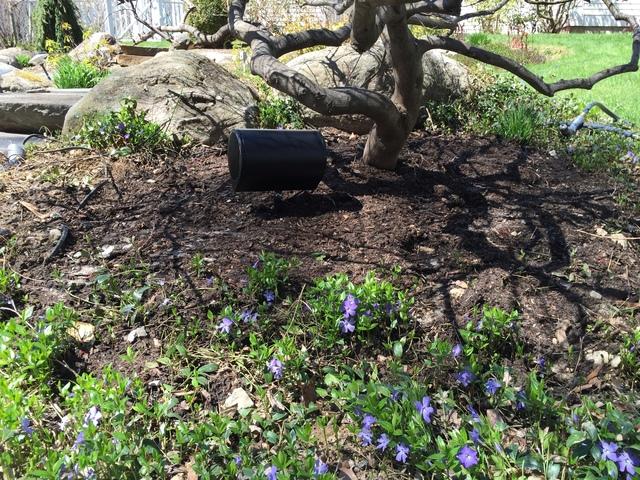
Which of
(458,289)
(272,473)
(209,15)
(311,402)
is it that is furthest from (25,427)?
(209,15)

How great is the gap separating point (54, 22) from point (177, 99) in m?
12.5

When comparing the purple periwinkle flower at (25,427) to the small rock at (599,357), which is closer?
the purple periwinkle flower at (25,427)

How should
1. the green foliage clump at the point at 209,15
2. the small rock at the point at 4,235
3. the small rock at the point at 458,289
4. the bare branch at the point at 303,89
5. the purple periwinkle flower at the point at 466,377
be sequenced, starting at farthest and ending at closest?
the green foliage clump at the point at 209,15 → the small rock at the point at 4,235 → the bare branch at the point at 303,89 → the small rock at the point at 458,289 → the purple periwinkle flower at the point at 466,377

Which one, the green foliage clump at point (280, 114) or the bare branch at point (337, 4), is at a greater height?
the bare branch at point (337, 4)

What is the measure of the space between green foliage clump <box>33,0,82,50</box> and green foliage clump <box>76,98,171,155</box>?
1181cm

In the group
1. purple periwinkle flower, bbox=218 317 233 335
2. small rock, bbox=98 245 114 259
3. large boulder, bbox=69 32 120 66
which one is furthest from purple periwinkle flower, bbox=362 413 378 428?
large boulder, bbox=69 32 120 66

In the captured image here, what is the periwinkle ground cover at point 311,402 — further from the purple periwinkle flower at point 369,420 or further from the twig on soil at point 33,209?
the twig on soil at point 33,209

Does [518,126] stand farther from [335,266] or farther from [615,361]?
[615,361]

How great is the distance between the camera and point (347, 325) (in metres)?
2.49

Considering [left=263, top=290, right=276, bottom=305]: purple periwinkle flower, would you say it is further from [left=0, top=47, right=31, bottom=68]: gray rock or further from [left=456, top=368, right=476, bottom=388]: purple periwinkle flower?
[left=0, top=47, right=31, bottom=68]: gray rock

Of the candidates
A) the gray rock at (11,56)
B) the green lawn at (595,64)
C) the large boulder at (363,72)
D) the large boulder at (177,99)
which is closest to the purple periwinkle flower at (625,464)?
the large boulder at (177,99)

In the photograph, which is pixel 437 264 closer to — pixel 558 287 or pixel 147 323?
pixel 558 287

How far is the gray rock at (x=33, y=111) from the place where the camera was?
246 inches

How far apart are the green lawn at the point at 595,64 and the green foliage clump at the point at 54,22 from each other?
35.1ft
